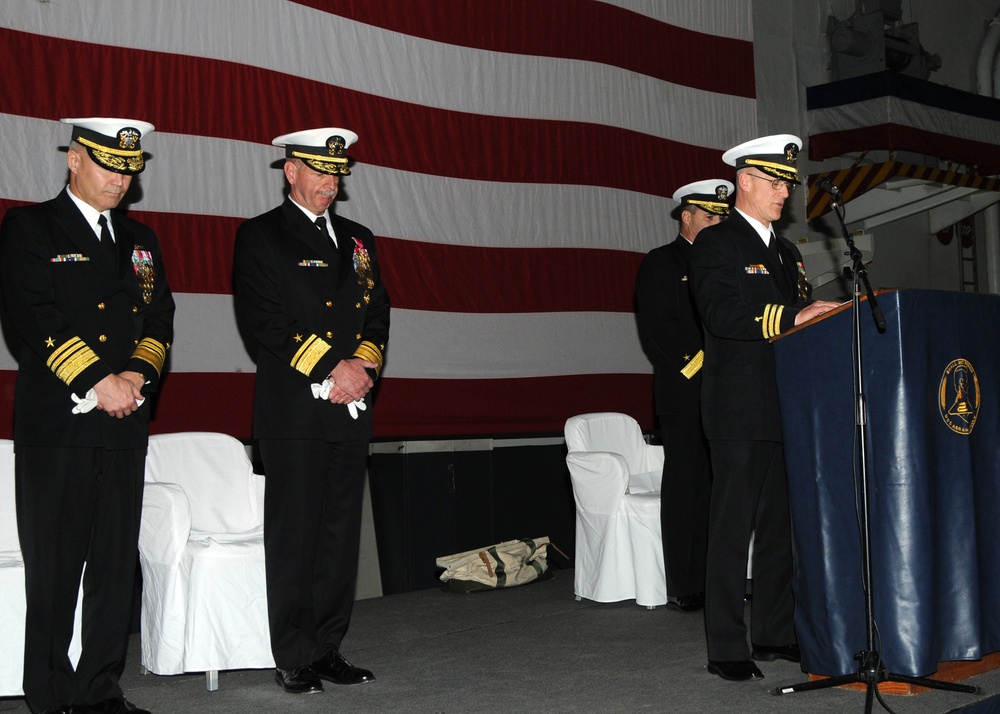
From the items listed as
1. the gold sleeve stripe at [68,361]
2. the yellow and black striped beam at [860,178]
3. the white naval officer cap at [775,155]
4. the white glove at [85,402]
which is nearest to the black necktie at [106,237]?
the gold sleeve stripe at [68,361]

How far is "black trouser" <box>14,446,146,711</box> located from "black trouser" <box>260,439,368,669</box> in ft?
1.35

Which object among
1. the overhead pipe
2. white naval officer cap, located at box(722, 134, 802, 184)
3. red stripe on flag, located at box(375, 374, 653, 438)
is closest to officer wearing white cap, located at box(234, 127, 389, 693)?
white naval officer cap, located at box(722, 134, 802, 184)

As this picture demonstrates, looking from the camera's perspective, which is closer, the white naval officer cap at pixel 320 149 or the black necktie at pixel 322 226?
the white naval officer cap at pixel 320 149

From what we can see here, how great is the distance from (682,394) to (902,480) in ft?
5.38

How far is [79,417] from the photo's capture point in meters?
2.67

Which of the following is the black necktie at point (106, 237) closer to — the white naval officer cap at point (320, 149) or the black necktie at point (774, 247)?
the white naval officer cap at point (320, 149)

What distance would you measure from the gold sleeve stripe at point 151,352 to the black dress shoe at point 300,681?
925mm

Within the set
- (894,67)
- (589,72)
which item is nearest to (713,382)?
(589,72)

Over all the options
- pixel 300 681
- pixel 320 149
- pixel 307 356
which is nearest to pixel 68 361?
pixel 307 356

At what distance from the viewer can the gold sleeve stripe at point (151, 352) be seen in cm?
286

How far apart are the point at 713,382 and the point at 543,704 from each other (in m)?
1.00

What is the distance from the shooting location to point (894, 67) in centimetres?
744

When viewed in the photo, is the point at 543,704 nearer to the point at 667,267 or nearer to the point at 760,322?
the point at 760,322

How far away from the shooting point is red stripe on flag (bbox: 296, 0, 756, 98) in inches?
187
